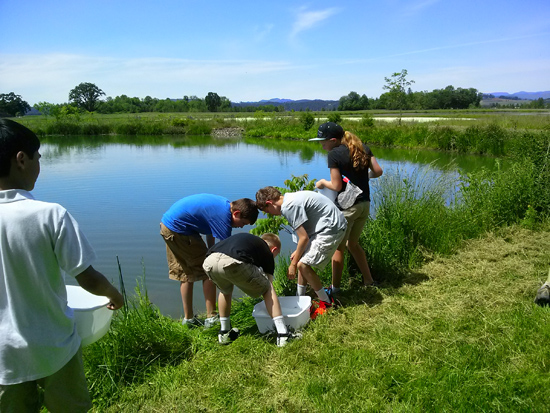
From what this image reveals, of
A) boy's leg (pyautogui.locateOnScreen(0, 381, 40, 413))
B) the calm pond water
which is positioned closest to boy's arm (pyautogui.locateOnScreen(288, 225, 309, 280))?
the calm pond water

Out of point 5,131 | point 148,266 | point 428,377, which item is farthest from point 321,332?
point 148,266

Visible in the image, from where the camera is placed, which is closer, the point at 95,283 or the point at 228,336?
the point at 95,283

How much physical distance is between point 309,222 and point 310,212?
0.10 meters

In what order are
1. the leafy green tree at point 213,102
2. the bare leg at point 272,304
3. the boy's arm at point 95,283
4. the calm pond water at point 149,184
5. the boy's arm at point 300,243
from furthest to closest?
1. the leafy green tree at point 213,102
2. the calm pond water at point 149,184
3. the boy's arm at point 300,243
4. the bare leg at point 272,304
5. the boy's arm at point 95,283

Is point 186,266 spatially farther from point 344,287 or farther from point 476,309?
point 476,309

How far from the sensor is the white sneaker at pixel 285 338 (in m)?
3.05

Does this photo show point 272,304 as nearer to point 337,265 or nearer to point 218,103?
point 337,265

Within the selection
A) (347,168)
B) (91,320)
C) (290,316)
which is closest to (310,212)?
(347,168)

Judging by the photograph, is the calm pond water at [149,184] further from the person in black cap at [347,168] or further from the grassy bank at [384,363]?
the person in black cap at [347,168]

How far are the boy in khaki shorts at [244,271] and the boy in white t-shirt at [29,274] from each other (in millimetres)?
1306

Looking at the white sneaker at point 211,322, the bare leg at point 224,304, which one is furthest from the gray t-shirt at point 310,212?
the white sneaker at point 211,322

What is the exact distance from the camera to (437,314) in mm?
3369

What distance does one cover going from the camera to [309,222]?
3.48 meters

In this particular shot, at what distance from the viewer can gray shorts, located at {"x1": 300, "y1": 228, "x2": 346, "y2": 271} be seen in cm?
340
